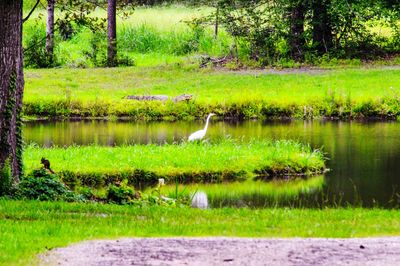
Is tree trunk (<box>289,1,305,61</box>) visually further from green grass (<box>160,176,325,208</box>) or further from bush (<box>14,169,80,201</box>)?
bush (<box>14,169,80,201</box>)

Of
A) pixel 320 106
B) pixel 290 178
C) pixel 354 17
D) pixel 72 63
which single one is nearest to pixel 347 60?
pixel 354 17

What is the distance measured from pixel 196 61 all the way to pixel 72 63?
6840mm

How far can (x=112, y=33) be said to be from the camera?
163ft

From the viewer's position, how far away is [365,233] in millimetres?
13453

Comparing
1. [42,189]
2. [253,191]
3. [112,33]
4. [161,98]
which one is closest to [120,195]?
[42,189]

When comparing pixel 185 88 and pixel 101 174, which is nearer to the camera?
pixel 101 174

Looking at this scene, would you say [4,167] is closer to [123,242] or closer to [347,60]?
[123,242]

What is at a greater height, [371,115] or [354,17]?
[354,17]

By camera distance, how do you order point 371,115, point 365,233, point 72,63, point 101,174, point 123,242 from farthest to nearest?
point 72,63
point 371,115
point 101,174
point 365,233
point 123,242

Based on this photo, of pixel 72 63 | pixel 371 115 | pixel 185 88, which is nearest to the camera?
pixel 371 115

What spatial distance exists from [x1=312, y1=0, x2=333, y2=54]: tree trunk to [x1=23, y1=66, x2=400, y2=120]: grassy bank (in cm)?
439

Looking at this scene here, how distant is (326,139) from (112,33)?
21795mm

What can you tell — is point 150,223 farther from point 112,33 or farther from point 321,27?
point 112,33

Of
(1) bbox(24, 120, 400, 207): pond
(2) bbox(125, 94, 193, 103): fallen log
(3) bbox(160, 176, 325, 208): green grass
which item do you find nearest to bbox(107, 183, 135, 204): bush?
(3) bbox(160, 176, 325, 208): green grass
